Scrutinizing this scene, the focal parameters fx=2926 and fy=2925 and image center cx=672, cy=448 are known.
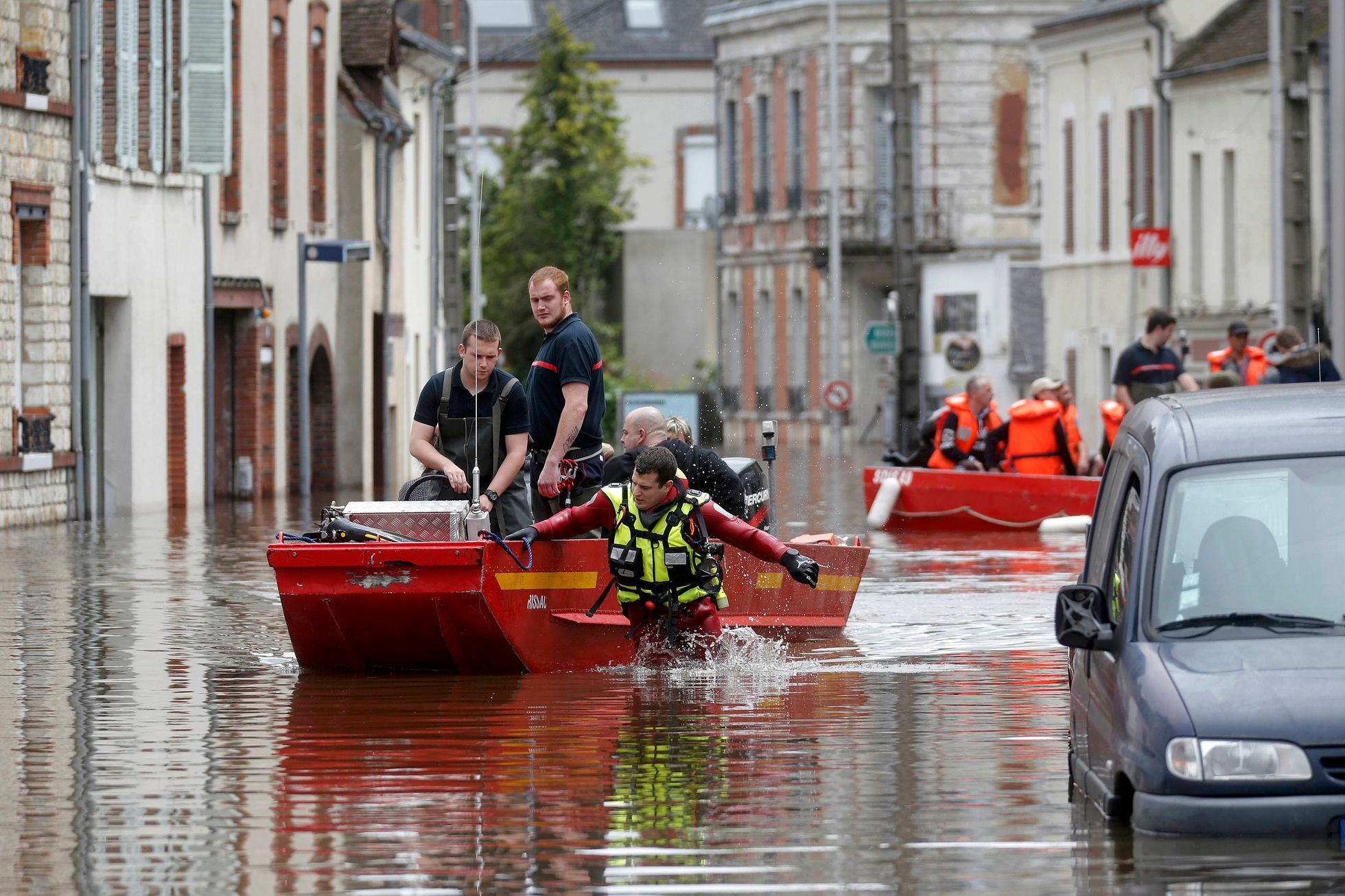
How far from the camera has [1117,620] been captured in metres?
9.19

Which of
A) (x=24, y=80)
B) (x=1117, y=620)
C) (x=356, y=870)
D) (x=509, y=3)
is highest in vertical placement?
(x=509, y=3)

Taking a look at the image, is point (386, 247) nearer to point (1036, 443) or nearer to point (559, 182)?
point (1036, 443)

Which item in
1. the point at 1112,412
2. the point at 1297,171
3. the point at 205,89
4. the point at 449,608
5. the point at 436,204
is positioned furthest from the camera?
the point at 436,204

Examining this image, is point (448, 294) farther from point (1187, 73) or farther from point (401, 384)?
point (1187, 73)

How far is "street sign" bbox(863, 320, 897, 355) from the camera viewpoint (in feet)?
177

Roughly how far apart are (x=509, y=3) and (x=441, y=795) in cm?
8293

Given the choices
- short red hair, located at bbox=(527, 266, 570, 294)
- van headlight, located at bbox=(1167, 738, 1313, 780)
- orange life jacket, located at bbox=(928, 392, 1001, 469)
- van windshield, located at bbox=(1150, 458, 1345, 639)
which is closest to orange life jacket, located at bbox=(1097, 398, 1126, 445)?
orange life jacket, located at bbox=(928, 392, 1001, 469)

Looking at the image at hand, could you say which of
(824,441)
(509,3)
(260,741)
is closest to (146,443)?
(260,741)

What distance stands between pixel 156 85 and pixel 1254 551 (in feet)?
83.6

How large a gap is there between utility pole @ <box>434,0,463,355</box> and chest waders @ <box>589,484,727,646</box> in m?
39.0

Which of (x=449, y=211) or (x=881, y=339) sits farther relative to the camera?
(x=449, y=211)

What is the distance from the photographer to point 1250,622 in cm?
894

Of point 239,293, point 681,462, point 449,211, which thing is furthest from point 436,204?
point 681,462

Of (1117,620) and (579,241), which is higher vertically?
(579,241)
